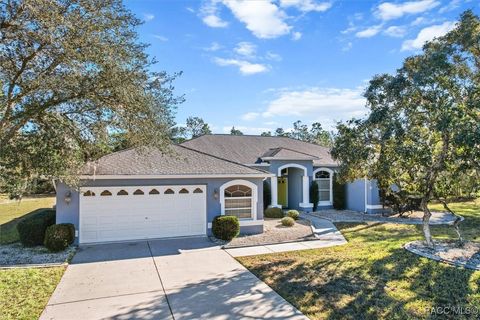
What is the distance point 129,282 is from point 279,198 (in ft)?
52.2

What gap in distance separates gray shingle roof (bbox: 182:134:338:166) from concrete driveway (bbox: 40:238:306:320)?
12366 millimetres

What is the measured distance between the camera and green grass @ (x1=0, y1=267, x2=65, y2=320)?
6.84 metres

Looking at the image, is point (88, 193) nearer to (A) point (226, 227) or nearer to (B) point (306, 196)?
(A) point (226, 227)

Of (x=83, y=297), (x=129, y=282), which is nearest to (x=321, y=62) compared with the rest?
(x=129, y=282)

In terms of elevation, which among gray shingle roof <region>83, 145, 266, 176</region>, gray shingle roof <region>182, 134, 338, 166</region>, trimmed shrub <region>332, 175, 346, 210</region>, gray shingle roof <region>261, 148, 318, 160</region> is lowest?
trimmed shrub <region>332, 175, 346, 210</region>

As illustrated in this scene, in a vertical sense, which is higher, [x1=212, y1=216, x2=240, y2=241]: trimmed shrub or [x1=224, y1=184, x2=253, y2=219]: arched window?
[x1=224, y1=184, x2=253, y2=219]: arched window

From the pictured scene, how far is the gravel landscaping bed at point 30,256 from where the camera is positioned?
10477 millimetres

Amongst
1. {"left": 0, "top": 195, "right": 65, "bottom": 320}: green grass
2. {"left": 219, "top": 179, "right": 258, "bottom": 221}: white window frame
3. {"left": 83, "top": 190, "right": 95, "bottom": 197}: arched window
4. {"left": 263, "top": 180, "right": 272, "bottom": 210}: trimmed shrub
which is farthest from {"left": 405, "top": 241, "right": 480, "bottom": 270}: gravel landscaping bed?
→ {"left": 83, "top": 190, "right": 95, "bottom": 197}: arched window

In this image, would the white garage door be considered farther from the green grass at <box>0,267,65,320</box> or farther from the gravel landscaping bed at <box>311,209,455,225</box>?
the gravel landscaping bed at <box>311,209,455,225</box>

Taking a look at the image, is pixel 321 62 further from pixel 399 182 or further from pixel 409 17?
pixel 399 182

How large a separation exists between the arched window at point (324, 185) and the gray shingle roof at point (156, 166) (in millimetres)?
9330

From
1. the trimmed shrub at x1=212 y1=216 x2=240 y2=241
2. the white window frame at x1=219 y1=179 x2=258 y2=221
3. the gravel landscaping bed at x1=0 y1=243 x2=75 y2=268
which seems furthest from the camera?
the white window frame at x1=219 y1=179 x2=258 y2=221

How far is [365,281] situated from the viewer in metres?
8.53

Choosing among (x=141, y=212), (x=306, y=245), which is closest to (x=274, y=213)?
(x=306, y=245)
